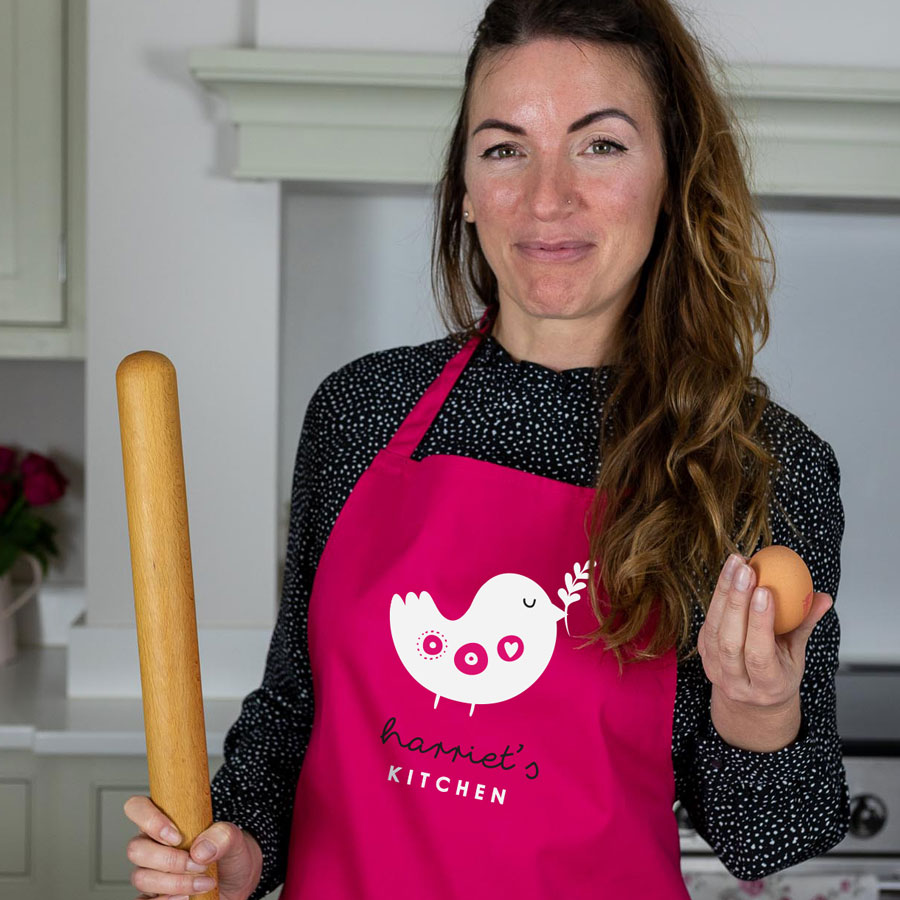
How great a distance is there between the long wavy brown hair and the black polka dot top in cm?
4

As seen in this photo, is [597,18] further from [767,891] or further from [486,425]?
[767,891]

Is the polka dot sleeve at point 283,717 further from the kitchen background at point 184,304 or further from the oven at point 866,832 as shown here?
the oven at point 866,832

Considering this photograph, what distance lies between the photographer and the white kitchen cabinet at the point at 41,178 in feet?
5.98

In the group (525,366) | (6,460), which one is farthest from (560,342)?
(6,460)

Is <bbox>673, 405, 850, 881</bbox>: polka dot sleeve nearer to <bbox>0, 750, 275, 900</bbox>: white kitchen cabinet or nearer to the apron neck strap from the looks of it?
the apron neck strap

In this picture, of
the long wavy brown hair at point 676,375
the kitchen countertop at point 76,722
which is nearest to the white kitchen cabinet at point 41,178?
the kitchen countertop at point 76,722

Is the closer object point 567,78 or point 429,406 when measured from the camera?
point 567,78

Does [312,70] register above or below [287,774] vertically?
above

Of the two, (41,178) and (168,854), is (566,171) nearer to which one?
(168,854)

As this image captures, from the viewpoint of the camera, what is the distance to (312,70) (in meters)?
1.55

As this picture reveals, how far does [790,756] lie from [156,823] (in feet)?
1.58

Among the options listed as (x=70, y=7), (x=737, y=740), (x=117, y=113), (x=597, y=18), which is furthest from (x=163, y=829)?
(x=70, y=7)

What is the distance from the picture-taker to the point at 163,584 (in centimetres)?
67

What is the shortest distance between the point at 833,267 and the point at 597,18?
1247 mm
